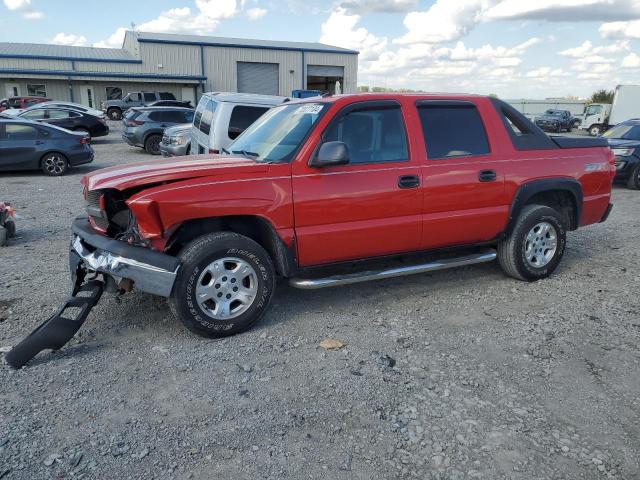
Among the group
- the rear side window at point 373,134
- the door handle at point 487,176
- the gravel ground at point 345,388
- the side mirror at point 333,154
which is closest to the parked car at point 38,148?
the gravel ground at point 345,388

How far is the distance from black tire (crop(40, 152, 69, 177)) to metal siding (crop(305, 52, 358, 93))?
1322 inches

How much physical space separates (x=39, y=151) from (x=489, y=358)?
12.4 m

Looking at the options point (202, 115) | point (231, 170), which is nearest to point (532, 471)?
point (231, 170)

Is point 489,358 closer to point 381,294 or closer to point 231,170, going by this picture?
point 381,294

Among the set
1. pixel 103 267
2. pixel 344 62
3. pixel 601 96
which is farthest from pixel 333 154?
pixel 601 96

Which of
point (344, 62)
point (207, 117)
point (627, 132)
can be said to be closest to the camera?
point (207, 117)

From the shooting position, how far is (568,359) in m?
3.77

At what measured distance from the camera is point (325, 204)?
4117mm

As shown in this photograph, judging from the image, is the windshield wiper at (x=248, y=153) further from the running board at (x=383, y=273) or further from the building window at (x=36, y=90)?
the building window at (x=36, y=90)

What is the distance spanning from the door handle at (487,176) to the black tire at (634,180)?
966cm

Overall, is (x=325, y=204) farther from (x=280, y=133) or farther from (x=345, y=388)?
(x=345, y=388)

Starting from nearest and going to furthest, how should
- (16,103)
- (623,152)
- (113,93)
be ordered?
1. (623,152)
2. (16,103)
3. (113,93)

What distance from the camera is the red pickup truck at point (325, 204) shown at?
3799mm

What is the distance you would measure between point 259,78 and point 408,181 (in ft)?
135
